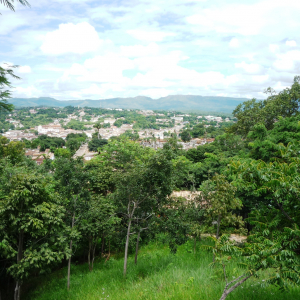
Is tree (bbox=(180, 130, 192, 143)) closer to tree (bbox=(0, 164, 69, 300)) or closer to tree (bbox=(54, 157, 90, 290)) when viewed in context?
tree (bbox=(54, 157, 90, 290))

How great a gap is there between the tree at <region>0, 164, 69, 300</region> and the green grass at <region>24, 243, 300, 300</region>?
1.81 metres

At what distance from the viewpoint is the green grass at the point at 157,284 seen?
5242 mm

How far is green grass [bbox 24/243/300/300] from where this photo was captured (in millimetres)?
5242

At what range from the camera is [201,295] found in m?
5.32

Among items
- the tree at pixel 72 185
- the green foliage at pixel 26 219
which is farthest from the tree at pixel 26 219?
the tree at pixel 72 185

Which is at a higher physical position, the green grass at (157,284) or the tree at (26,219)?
the tree at (26,219)

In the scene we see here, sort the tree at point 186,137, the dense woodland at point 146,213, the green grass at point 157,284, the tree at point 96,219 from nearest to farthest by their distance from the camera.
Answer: the dense woodland at point 146,213 → the green grass at point 157,284 → the tree at point 96,219 → the tree at point 186,137

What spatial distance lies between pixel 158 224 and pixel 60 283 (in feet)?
15.1

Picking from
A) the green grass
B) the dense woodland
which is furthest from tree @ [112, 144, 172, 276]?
the green grass

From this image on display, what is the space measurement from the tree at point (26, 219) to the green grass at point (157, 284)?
1.81 metres

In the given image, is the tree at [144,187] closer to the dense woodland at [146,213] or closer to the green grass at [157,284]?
the dense woodland at [146,213]

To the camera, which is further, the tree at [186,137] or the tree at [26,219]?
the tree at [186,137]

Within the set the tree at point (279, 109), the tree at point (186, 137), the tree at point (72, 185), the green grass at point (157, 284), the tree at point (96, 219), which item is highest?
the tree at point (279, 109)

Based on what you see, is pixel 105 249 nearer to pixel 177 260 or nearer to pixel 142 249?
pixel 142 249
